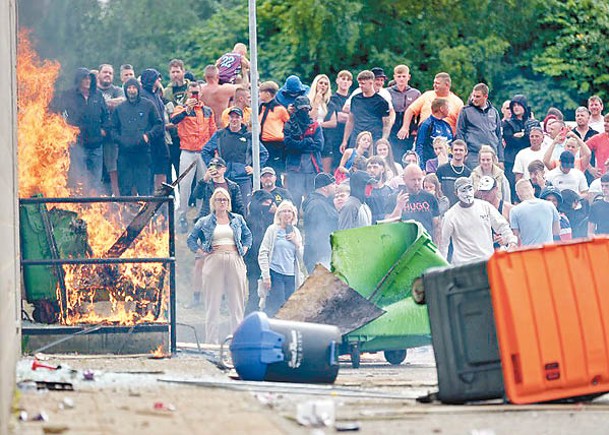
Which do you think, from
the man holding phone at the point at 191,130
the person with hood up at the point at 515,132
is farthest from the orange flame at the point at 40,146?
the person with hood up at the point at 515,132

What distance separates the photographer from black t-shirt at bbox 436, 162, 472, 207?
826 inches

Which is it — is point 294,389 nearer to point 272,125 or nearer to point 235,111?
point 235,111

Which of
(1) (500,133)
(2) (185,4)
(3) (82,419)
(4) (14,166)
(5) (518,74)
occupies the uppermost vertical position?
(2) (185,4)

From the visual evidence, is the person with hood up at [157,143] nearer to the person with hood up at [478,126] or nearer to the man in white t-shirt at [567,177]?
the person with hood up at [478,126]

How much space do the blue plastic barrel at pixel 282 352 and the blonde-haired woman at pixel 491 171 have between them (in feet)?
24.7

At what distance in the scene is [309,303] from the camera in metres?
16.3

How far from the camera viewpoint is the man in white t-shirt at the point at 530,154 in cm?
2262

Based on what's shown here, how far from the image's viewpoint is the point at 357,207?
20.2m

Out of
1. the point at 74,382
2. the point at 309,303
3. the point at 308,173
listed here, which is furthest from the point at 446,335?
the point at 308,173

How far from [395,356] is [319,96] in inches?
234

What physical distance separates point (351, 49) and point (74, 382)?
19.6 meters

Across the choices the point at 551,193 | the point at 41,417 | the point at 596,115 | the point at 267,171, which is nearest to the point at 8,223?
the point at 41,417

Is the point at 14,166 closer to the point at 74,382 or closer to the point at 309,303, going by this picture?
the point at 74,382

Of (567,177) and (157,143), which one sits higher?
(157,143)
